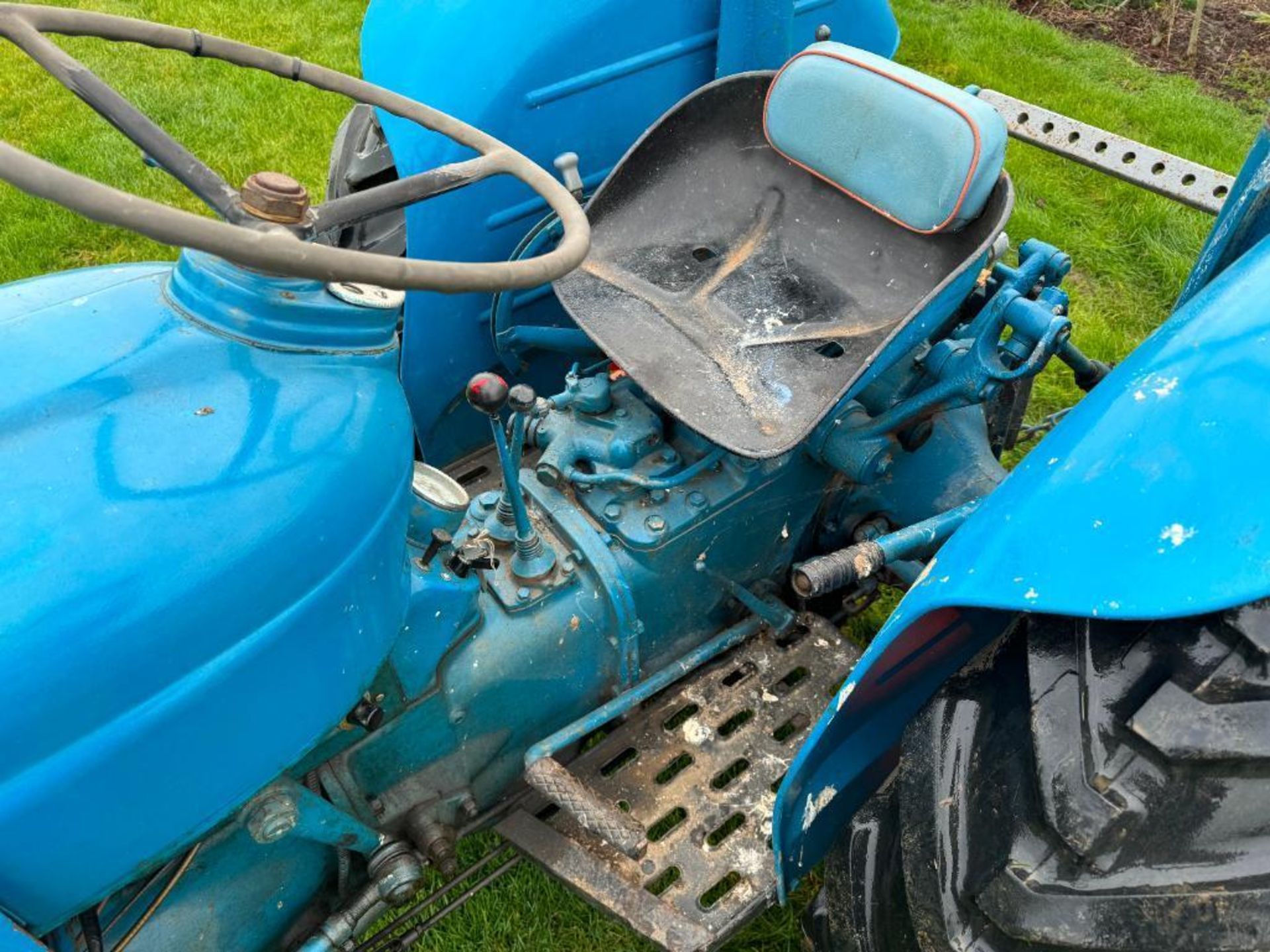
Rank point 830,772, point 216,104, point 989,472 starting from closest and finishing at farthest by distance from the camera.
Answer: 1. point 830,772
2. point 989,472
3. point 216,104

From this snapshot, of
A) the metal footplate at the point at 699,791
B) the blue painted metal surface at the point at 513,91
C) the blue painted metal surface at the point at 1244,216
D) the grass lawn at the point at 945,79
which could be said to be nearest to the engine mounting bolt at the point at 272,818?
the metal footplate at the point at 699,791

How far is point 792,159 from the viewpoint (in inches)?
74.1

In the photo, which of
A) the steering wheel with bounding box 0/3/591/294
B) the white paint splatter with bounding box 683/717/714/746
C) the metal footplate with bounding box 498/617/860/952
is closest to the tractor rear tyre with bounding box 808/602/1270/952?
the metal footplate with bounding box 498/617/860/952

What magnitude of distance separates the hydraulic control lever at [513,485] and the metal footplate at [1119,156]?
3.35 feet

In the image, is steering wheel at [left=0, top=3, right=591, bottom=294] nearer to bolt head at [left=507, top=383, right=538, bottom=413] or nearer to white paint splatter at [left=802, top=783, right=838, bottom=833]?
bolt head at [left=507, top=383, right=538, bottom=413]

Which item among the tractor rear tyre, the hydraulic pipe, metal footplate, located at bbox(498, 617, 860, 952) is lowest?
metal footplate, located at bbox(498, 617, 860, 952)

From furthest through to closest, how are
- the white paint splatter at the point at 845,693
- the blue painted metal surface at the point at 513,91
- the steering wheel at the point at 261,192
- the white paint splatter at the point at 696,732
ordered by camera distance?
1. the blue painted metal surface at the point at 513,91
2. the white paint splatter at the point at 696,732
3. the white paint splatter at the point at 845,693
4. the steering wheel at the point at 261,192

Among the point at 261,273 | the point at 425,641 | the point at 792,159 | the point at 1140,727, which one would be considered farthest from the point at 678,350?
the point at 1140,727

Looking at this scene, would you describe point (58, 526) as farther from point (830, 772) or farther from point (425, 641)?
point (830, 772)

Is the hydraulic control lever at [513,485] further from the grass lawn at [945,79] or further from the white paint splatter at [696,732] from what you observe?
the grass lawn at [945,79]

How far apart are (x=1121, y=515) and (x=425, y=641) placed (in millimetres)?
789

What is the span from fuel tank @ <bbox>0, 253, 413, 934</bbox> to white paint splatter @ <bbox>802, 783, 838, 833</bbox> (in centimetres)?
54

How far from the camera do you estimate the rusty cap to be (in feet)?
3.12

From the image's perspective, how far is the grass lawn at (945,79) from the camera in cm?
301
